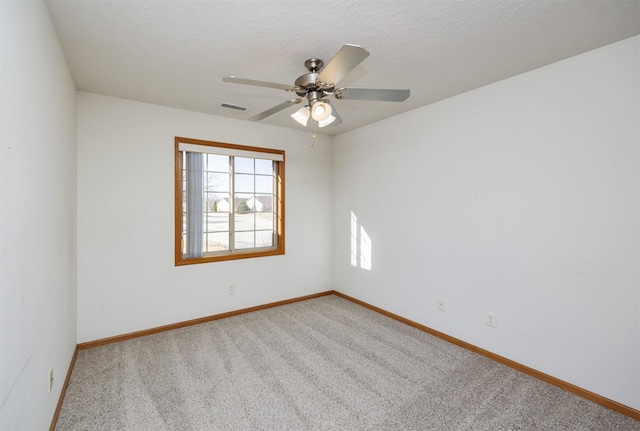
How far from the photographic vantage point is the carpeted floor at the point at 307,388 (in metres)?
1.94

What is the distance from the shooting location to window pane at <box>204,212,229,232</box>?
3.71m

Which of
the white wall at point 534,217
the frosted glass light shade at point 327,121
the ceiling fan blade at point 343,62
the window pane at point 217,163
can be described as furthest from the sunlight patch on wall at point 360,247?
the ceiling fan blade at point 343,62

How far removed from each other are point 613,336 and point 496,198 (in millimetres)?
1263

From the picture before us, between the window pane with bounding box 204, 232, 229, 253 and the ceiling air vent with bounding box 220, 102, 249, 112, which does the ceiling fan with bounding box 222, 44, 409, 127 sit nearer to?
the ceiling air vent with bounding box 220, 102, 249, 112

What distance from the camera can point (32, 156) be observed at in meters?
1.46

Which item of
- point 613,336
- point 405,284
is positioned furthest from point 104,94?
point 613,336

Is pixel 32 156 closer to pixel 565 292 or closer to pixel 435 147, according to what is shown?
pixel 435 147

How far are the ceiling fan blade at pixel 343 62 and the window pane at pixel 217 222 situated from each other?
2.50 m

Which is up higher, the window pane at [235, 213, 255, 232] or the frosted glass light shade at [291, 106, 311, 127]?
the frosted glass light shade at [291, 106, 311, 127]

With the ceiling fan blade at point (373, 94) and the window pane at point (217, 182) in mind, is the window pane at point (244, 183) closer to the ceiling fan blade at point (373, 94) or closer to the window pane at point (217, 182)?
the window pane at point (217, 182)

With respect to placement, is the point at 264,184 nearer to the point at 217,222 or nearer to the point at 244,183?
the point at 244,183

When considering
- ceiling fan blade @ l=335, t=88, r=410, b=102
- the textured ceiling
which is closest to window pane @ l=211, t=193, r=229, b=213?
the textured ceiling

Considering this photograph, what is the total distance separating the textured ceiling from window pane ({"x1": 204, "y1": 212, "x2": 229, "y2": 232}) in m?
1.54

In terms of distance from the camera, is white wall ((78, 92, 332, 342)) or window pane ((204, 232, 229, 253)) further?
window pane ((204, 232, 229, 253))
